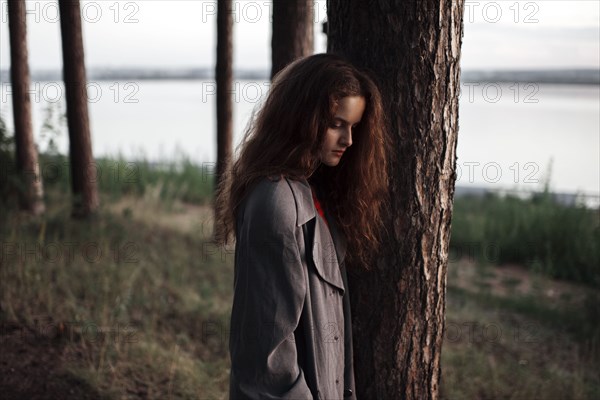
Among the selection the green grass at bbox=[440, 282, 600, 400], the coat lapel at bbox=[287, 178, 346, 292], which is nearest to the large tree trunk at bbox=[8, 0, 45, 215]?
the green grass at bbox=[440, 282, 600, 400]

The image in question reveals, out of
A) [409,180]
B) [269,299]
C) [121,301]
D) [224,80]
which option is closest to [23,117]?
[224,80]

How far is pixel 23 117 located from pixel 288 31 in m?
3.32

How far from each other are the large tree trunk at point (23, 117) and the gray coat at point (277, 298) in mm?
5567

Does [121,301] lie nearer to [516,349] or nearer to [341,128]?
[516,349]

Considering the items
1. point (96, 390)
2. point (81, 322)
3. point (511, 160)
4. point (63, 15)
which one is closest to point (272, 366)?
point (96, 390)

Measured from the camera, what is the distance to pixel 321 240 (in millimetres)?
2234

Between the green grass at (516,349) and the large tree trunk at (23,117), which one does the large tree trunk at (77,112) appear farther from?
the green grass at (516,349)

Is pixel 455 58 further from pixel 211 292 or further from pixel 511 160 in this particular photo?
pixel 511 160

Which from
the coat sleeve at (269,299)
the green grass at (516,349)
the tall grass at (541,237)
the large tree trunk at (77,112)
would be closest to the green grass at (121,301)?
the large tree trunk at (77,112)

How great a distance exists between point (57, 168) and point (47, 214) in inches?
61.4

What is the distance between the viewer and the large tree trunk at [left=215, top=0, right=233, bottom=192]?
686 cm

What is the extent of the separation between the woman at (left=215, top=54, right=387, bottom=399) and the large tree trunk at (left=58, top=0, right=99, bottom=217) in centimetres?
468

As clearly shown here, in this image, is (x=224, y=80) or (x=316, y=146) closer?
(x=316, y=146)

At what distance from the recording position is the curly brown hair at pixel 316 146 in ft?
7.00
